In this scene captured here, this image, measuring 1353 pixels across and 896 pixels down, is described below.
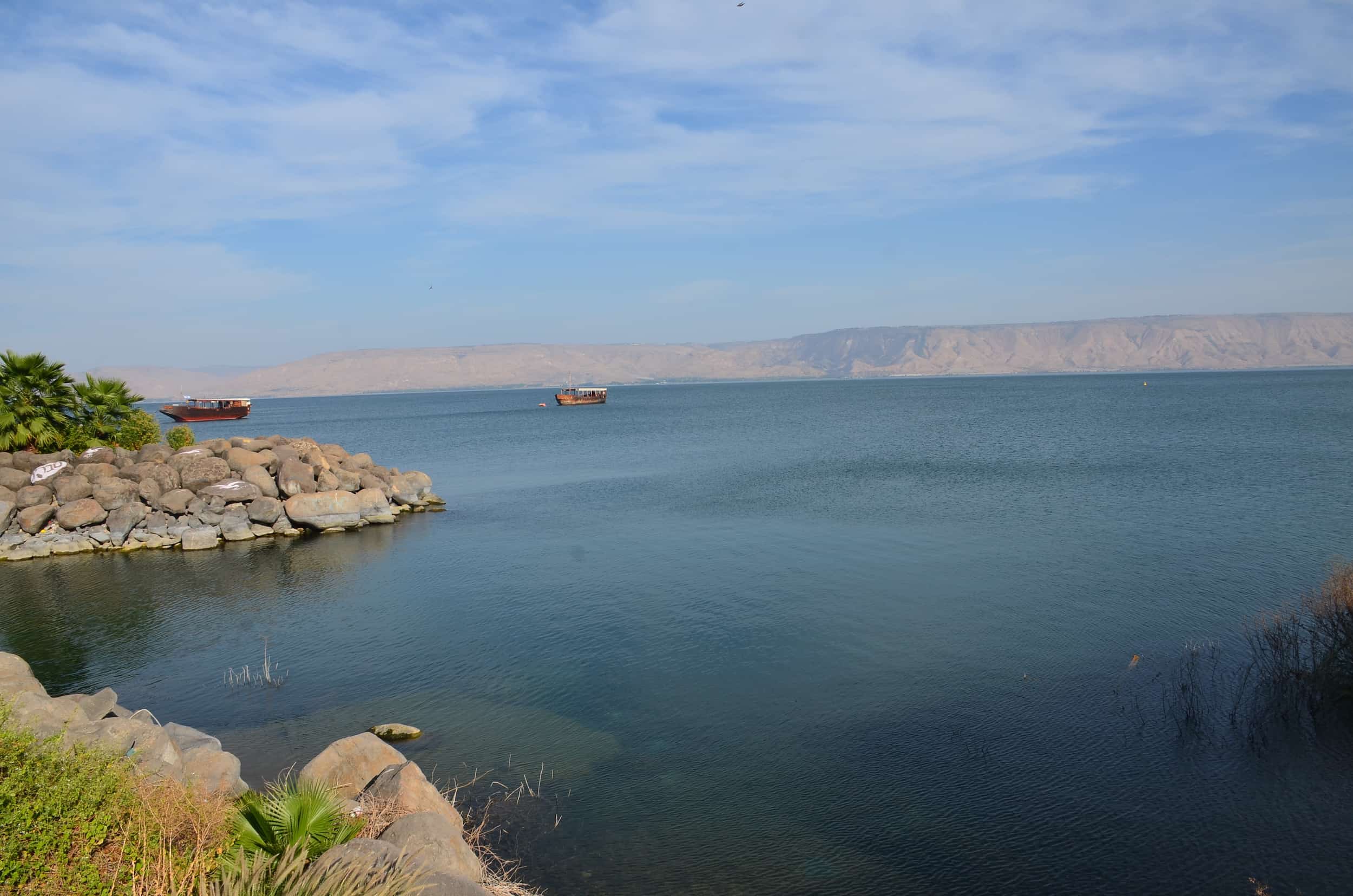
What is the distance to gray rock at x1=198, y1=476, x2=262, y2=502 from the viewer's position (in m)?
36.5

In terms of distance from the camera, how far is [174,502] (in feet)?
117

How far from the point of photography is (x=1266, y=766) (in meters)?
13.6

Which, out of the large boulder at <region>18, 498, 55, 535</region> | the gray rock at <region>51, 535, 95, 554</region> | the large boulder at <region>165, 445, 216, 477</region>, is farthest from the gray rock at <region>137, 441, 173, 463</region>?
the gray rock at <region>51, 535, 95, 554</region>

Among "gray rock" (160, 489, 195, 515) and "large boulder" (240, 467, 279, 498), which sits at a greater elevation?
"large boulder" (240, 467, 279, 498)

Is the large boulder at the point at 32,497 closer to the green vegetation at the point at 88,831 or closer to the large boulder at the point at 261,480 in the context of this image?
the large boulder at the point at 261,480

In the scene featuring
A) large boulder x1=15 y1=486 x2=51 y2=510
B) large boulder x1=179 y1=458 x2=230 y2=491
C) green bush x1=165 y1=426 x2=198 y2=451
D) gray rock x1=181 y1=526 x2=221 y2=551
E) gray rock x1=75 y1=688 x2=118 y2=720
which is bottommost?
gray rock x1=181 y1=526 x2=221 y2=551

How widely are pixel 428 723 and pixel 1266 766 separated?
14637mm

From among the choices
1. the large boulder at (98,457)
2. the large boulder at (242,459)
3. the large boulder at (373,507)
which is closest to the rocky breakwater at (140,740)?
the large boulder at (373,507)

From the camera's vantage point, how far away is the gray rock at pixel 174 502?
3556 centimetres

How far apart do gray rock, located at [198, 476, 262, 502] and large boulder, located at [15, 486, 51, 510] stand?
18.2ft

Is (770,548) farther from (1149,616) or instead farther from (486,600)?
(1149,616)

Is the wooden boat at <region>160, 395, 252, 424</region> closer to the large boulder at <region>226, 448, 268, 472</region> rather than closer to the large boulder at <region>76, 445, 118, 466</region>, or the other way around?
the large boulder at <region>76, 445, 118, 466</region>

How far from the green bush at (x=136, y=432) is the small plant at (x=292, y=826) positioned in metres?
36.7

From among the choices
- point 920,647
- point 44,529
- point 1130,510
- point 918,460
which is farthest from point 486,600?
point 918,460
